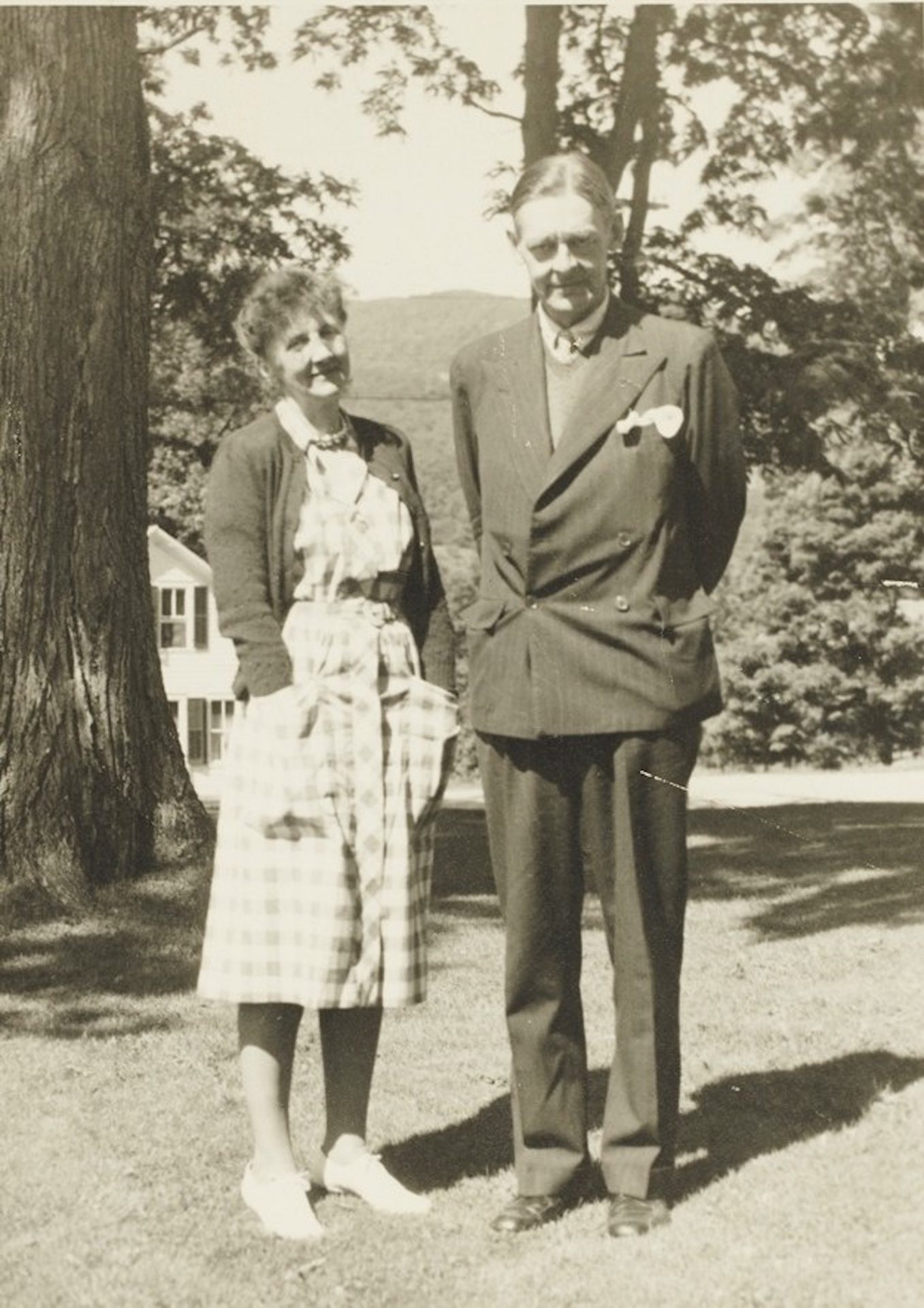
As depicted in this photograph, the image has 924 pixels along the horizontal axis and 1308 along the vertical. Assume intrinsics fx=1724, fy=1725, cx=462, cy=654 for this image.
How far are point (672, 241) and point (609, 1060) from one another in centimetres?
1090

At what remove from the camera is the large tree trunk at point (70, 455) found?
7340 millimetres

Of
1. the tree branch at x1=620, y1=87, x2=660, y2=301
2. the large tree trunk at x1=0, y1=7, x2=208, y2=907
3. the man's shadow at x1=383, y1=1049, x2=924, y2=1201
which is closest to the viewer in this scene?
the man's shadow at x1=383, y1=1049, x2=924, y2=1201

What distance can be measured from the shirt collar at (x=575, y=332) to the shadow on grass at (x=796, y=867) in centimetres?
349

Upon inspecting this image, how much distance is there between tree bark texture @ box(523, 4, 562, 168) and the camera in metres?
13.1

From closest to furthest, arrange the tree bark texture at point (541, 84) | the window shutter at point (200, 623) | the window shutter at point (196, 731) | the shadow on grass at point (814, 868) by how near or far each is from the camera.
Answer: the shadow on grass at point (814, 868) < the tree bark texture at point (541, 84) < the window shutter at point (200, 623) < the window shutter at point (196, 731)

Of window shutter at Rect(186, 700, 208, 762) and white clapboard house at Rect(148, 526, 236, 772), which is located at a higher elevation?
white clapboard house at Rect(148, 526, 236, 772)

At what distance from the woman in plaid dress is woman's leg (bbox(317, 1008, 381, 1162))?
0.08ft

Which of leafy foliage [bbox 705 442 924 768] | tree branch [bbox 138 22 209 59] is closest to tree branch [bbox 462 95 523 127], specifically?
tree branch [bbox 138 22 209 59]

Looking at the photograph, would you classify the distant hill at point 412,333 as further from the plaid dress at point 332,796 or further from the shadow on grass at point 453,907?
the shadow on grass at point 453,907

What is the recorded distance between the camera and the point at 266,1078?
12.3 ft

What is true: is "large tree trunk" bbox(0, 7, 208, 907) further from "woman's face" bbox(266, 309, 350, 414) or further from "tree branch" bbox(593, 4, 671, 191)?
"tree branch" bbox(593, 4, 671, 191)

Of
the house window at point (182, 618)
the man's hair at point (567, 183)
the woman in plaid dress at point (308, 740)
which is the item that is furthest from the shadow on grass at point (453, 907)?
the house window at point (182, 618)

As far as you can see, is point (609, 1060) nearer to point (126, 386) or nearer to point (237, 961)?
point (237, 961)

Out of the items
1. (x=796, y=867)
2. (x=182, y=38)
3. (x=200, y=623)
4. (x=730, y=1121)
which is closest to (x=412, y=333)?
(x=200, y=623)
